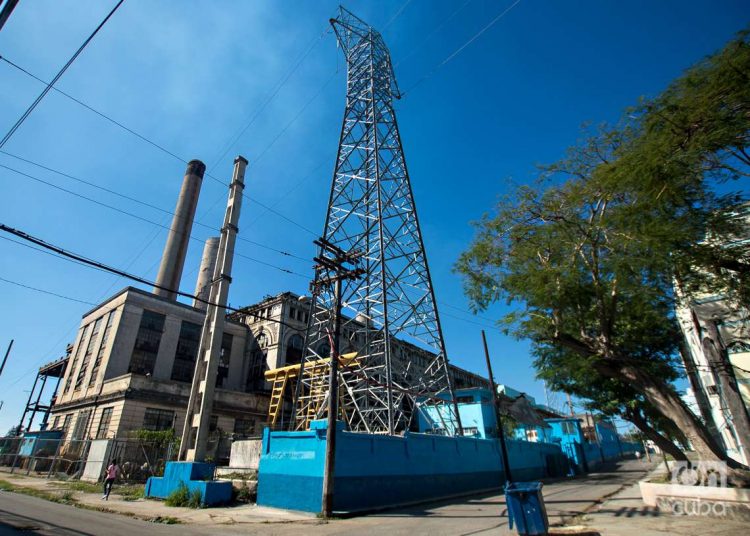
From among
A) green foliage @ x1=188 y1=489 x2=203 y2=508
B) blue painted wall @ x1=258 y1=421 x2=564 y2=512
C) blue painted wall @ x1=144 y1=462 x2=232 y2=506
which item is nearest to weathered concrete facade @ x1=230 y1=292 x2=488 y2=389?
blue painted wall @ x1=258 y1=421 x2=564 y2=512

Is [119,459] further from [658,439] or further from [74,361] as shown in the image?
[658,439]

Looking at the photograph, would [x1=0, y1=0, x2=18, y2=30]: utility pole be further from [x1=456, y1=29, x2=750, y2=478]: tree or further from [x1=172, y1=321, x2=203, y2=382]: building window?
[x1=172, y1=321, x2=203, y2=382]: building window

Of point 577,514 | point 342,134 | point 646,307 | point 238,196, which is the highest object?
point 342,134

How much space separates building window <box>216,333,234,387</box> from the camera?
39.5 metres

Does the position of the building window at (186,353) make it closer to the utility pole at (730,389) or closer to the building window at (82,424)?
the building window at (82,424)

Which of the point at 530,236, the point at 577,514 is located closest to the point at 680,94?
the point at 530,236

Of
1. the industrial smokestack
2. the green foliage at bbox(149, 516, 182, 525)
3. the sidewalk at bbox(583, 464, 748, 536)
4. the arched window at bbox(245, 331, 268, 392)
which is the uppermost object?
the industrial smokestack

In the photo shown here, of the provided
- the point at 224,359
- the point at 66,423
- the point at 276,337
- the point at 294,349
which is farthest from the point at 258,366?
the point at 66,423

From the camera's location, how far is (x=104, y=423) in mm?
27891

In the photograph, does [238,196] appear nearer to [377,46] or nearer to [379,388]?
[379,388]

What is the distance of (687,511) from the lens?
1014 centimetres

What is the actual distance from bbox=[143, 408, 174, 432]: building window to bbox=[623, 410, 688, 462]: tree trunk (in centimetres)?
2923

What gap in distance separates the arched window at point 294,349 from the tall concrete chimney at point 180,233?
1348 cm

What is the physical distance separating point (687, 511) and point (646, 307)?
5.84m
